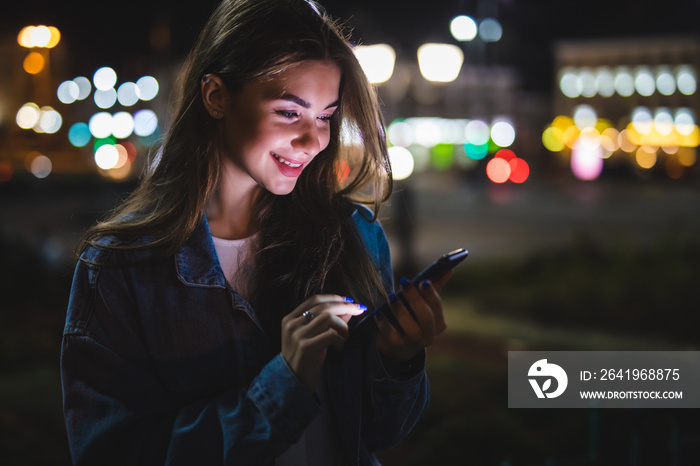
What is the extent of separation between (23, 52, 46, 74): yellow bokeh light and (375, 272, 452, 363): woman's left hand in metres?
9.82

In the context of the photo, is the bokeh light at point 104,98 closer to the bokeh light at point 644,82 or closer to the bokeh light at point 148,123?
the bokeh light at point 148,123

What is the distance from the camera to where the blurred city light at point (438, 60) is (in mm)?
12859

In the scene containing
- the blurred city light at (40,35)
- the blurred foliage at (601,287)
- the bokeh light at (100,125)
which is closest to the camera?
the blurred city light at (40,35)

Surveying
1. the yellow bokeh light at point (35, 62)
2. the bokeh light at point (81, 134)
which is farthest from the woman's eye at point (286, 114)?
the bokeh light at point (81, 134)

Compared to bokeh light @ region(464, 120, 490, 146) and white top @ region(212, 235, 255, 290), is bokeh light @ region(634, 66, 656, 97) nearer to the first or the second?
bokeh light @ region(464, 120, 490, 146)

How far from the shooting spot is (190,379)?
1.69 meters

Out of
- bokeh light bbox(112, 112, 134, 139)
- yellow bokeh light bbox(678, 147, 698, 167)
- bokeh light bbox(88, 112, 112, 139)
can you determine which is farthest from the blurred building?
bokeh light bbox(88, 112, 112, 139)

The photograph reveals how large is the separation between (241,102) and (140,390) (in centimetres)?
80

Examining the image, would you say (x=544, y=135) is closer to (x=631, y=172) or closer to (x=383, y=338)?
(x=631, y=172)

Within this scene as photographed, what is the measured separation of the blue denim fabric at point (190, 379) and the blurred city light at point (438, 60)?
38.4ft

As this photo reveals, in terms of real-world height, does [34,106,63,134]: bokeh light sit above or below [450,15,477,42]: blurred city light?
above

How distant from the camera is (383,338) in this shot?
1680mm

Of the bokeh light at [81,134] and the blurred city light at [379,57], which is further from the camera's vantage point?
the bokeh light at [81,134]

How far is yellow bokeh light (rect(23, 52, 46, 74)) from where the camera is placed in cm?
987
